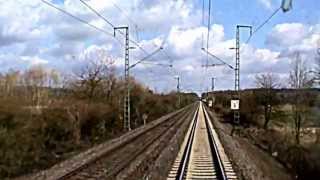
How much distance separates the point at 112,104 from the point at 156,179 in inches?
1462

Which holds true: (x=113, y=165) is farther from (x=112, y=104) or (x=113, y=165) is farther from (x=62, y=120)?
(x=112, y=104)

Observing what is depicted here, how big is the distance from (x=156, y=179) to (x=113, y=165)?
5.28 metres

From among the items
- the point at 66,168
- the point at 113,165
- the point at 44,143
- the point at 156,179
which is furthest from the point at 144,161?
the point at 44,143

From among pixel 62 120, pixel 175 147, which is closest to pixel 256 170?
pixel 175 147

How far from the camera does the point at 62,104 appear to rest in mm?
39938

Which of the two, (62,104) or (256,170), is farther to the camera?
(62,104)

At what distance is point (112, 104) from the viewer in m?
55.2

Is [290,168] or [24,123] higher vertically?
[24,123]

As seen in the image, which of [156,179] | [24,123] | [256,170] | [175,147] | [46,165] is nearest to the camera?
[156,179]

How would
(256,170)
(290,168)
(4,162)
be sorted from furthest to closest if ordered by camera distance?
(290,168) < (4,162) < (256,170)

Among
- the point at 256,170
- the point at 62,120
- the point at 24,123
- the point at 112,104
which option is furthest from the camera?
the point at 112,104

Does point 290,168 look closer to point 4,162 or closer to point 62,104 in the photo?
point 4,162

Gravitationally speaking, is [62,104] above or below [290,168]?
above

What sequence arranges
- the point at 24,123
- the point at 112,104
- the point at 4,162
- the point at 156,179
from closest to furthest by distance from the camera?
the point at 156,179 < the point at 4,162 < the point at 24,123 < the point at 112,104
